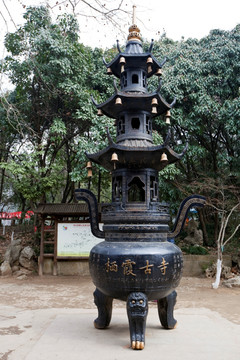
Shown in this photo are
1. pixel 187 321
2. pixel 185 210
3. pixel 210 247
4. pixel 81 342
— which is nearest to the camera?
pixel 81 342

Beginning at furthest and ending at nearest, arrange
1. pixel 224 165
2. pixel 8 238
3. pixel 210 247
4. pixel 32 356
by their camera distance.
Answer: pixel 8 238 → pixel 210 247 → pixel 224 165 → pixel 32 356

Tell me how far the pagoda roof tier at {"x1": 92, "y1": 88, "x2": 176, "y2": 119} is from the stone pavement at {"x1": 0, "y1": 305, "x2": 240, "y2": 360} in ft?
13.0

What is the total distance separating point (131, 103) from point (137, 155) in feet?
3.53

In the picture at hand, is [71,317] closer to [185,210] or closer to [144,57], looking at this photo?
[185,210]

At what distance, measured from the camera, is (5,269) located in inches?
505

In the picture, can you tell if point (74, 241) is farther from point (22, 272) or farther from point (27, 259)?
point (22, 272)

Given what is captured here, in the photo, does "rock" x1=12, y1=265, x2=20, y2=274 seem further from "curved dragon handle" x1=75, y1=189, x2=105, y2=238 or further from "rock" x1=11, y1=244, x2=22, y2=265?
"curved dragon handle" x1=75, y1=189, x2=105, y2=238

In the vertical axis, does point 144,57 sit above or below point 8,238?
above

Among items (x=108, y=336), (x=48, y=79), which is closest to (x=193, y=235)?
(x=48, y=79)

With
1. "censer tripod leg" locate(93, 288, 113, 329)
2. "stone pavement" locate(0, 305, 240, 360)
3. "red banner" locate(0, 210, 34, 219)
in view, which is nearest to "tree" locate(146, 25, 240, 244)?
"stone pavement" locate(0, 305, 240, 360)

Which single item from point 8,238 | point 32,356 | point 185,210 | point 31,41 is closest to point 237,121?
point 185,210

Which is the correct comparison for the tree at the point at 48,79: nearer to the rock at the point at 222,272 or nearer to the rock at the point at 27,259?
the rock at the point at 27,259

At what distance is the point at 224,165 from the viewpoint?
1384 centimetres

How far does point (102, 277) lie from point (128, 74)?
3814 mm
